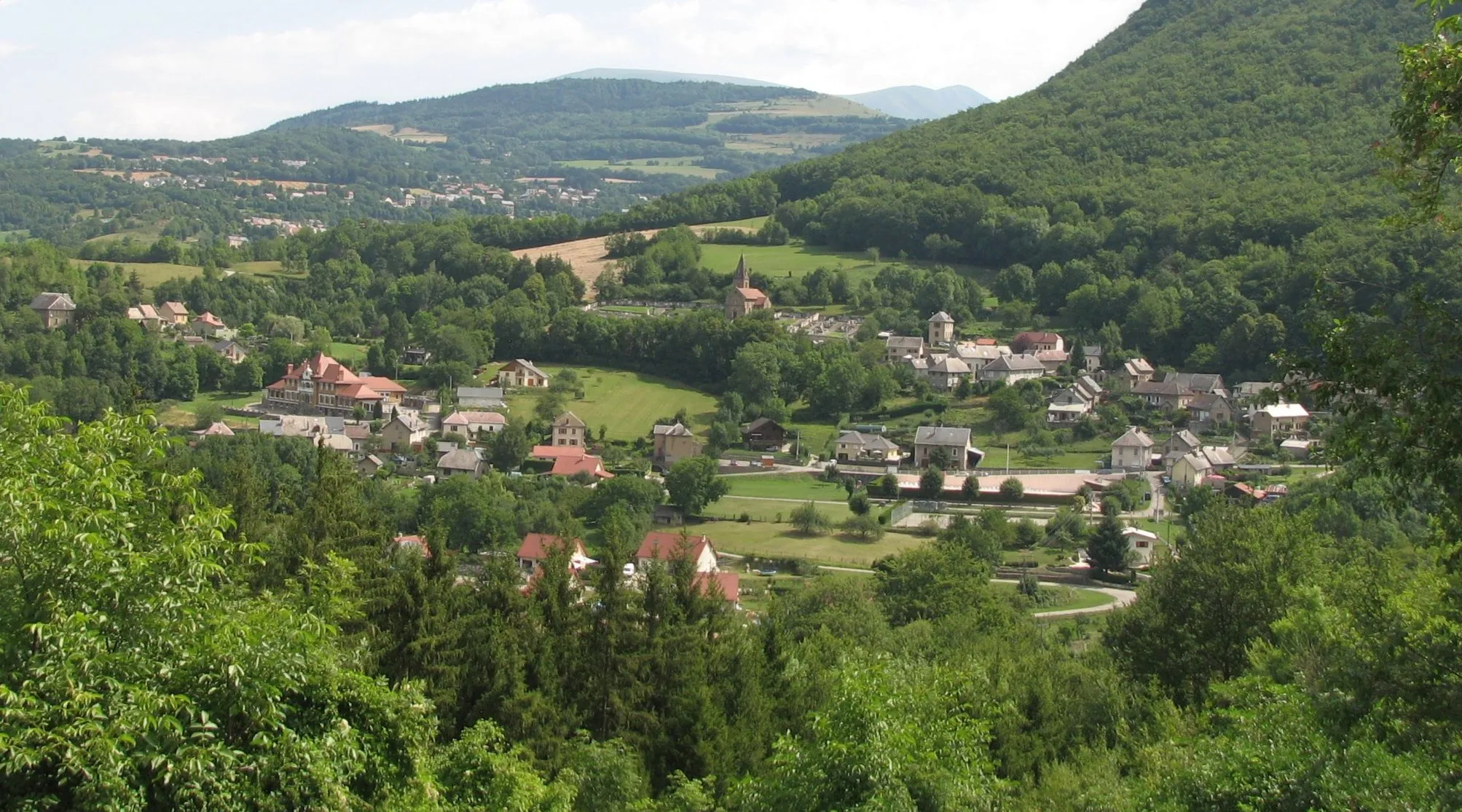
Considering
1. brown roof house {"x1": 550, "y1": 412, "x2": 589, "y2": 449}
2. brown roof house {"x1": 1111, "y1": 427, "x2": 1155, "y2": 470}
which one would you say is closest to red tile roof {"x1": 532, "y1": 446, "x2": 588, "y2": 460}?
brown roof house {"x1": 550, "y1": 412, "x2": 589, "y2": 449}

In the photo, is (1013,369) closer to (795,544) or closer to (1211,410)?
(1211,410)

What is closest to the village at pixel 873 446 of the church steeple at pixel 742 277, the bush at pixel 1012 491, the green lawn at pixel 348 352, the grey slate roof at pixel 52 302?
the bush at pixel 1012 491

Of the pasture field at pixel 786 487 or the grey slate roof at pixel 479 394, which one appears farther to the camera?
the grey slate roof at pixel 479 394

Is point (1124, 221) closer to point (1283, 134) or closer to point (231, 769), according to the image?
point (1283, 134)

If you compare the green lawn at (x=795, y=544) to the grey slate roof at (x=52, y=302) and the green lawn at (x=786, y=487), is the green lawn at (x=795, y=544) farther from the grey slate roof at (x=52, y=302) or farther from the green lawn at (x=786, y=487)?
the grey slate roof at (x=52, y=302)

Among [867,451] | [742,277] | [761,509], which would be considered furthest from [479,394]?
[742,277]

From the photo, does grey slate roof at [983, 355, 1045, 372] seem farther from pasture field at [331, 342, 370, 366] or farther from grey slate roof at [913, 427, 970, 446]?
pasture field at [331, 342, 370, 366]
